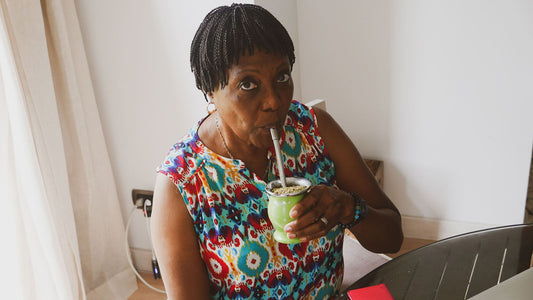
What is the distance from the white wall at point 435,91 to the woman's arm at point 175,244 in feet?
4.90

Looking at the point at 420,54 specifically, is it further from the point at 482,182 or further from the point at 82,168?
the point at 82,168

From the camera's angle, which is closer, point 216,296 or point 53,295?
point 216,296

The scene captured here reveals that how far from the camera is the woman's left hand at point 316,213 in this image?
86cm

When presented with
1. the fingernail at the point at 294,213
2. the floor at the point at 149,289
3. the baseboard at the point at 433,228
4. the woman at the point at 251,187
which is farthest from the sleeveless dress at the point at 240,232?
the baseboard at the point at 433,228

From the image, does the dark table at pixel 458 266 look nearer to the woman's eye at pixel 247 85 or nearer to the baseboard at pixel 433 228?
the woman's eye at pixel 247 85

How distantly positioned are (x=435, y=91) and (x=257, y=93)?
151cm

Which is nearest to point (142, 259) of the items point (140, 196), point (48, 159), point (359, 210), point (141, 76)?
point (140, 196)

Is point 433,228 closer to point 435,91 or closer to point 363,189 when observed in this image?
point 435,91

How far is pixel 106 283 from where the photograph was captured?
7.20ft

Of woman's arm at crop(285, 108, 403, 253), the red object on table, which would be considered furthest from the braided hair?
the red object on table

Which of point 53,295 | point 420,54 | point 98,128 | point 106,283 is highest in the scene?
point 420,54

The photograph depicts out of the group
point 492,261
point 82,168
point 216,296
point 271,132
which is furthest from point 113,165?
point 492,261

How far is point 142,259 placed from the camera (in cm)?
235

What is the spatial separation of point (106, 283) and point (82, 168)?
0.58 m
